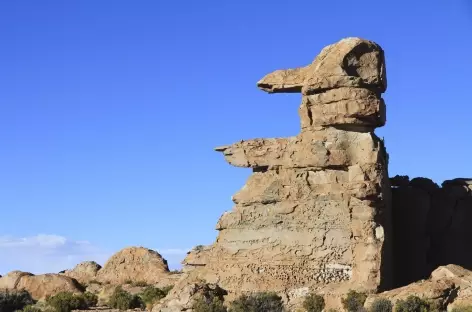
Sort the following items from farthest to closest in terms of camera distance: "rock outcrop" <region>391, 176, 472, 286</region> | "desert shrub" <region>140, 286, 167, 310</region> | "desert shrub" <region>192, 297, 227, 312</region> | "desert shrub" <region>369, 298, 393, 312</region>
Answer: "desert shrub" <region>140, 286, 167, 310</region>
"rock outcrop" <region>391, 176, 472, 286</region>
"desert shrub" <region>192, 297, 227, 312</region>
"desert shrub" <region>369, 298, 393, 312</region>

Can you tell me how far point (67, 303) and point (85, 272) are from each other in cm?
1134

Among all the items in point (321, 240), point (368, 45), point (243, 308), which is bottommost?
point (243, 308)

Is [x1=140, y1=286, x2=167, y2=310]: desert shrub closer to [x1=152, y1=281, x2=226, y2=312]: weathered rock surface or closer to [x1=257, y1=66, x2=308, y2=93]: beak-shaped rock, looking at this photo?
[x1=152, y1=281, x2=226, y2=312]: weathered rock surface

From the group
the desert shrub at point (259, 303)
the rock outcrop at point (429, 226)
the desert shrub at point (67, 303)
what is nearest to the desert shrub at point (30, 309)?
the desert shrub at point (67, 303)

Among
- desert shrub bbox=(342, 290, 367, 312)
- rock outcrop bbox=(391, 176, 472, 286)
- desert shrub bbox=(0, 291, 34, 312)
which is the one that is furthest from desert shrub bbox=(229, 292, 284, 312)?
desert shrub bbox=(0, 291, 34, 312)

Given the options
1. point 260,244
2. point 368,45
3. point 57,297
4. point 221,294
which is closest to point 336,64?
point 368,45

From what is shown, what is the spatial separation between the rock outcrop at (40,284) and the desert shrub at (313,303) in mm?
16758

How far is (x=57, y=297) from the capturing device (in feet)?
134

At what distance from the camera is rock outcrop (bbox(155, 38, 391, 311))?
Result: 35.5 metres

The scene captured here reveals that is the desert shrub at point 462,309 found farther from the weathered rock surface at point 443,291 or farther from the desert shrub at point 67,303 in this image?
the desert shrub at point 67,303

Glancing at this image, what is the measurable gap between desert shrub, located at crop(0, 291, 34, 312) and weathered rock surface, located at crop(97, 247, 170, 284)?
669 cm

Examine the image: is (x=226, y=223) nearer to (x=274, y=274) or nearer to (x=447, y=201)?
(x=274, y=274)

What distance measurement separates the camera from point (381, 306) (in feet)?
105

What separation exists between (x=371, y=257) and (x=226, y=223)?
6971 millimetres
